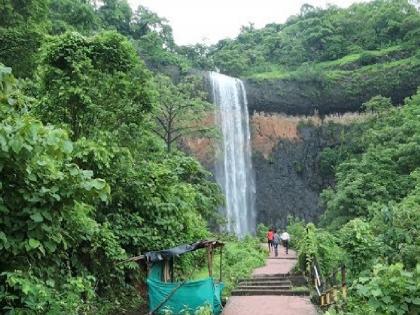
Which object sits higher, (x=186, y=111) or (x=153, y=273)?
(x=186, y=111)

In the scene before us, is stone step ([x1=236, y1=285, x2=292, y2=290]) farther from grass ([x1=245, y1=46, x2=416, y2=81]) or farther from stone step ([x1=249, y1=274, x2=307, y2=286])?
grass ([x1=245, y1=46, x2=416, y2=81])

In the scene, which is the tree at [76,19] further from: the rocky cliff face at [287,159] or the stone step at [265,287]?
the rocky cliff face at [287,159]

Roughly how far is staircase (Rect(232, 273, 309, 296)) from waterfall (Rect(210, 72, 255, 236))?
1608cm

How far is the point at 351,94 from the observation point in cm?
3419

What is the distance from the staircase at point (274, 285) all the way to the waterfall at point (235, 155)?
1608cm

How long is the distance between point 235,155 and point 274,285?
19511mm

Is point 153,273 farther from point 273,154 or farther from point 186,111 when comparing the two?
point 273,154

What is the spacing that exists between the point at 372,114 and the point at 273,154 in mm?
7347

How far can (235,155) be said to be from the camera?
31.9 metres

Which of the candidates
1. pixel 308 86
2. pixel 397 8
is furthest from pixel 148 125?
pixel 397 8

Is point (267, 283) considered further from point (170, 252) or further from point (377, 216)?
point (170, 252)

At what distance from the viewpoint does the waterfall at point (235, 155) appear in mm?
→ 30906

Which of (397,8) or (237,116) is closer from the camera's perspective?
(237,116)

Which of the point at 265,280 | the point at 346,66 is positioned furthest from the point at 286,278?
the point at 346,66
